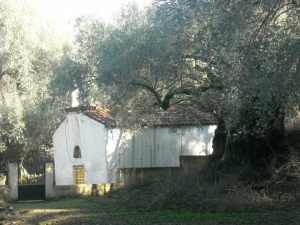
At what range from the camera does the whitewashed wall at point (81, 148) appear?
27.4 meters

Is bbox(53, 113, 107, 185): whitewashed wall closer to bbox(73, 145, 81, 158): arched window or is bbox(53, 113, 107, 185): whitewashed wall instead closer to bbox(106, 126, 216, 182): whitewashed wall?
bbox(73, 145, 81, 158): arched window

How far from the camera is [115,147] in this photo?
2752cm

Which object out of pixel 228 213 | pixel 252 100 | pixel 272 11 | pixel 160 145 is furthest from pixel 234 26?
pixel 160 145

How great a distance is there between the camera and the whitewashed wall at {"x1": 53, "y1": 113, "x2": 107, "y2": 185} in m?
27.4

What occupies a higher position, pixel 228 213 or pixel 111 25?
pixel 111 25

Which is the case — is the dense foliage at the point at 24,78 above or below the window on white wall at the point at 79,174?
above

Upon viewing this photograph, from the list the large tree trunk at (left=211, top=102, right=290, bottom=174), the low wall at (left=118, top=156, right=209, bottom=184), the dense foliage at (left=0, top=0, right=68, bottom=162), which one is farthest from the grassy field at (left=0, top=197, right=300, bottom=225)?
the dense foliage at (left=0, top=0, right=68, bottom=162)

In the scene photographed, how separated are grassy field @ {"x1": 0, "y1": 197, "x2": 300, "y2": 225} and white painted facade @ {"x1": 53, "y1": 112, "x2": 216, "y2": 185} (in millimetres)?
9232

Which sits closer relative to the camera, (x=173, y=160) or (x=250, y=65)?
(x=250, y=65)

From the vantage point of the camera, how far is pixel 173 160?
2883 centimetres

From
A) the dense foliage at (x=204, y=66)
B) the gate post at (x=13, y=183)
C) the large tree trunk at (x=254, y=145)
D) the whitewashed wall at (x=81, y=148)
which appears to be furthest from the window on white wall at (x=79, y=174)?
the large tree trunk at (x=254, y=145)

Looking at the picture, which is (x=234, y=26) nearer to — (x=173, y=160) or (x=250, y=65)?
(x=250, y=65)

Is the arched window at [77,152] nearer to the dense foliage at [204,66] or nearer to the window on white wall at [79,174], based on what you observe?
the window on white wall at [79,174]

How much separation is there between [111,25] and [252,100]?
5467mm
